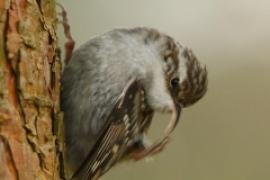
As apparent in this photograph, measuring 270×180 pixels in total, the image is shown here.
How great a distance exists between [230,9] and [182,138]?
0.49 metres

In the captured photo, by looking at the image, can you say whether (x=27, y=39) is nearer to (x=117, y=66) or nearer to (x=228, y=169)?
(x=117, y=66)

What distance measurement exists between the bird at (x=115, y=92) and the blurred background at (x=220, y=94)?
606 millimetres

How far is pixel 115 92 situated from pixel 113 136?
0.35ft

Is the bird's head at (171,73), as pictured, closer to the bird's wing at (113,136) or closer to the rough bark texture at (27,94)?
the bird's wing at (113,136)

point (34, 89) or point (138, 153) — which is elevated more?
point (34, 89)

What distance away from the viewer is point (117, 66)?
1926 millimetres

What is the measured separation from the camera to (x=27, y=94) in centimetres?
161

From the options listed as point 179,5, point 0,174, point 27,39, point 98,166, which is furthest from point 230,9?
point 0,174

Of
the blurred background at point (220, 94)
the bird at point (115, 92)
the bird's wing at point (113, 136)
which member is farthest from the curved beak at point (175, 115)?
the blurred background at point (220, 94)

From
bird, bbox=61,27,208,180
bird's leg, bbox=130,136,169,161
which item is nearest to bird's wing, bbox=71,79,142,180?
bird, bbox=61,27,208,180

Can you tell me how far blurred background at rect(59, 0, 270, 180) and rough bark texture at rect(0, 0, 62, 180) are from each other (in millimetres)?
985

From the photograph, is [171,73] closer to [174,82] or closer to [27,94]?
[174,82]

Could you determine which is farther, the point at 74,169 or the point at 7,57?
the point at 74,169

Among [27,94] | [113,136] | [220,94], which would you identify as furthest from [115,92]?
[220,94]
